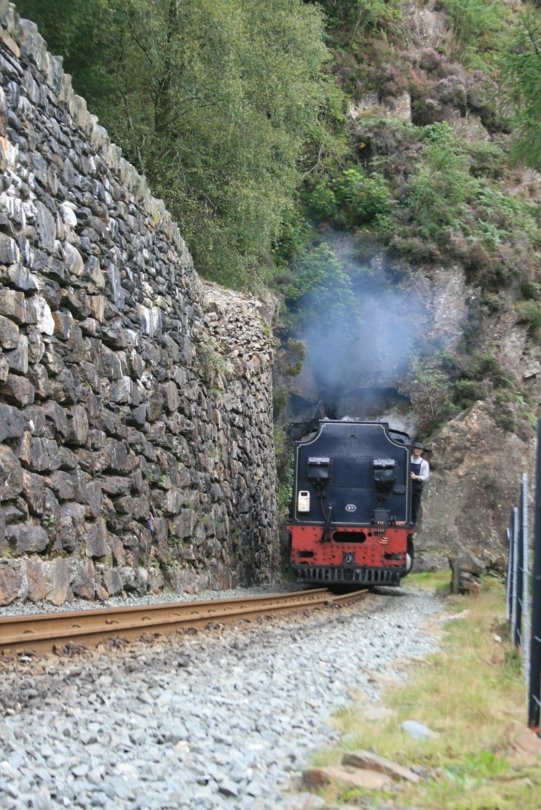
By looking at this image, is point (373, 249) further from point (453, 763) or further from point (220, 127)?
point (453, 763)

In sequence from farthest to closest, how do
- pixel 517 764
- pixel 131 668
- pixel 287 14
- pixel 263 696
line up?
pixel 287 14 < pixel 131 668 < pixel 263 696 < pixel 517 764

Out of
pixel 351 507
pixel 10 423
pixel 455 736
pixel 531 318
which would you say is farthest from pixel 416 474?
pixel 531 318

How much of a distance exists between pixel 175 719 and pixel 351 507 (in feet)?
36.4

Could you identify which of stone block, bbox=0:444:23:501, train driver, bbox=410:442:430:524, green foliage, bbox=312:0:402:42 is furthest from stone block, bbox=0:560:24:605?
green foliage, bbox=312:0:402:42

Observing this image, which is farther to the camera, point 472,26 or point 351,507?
point 472,26

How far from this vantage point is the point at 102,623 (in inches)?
293

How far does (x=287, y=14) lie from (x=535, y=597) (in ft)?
63.0

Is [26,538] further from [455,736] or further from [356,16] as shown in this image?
[356,16]

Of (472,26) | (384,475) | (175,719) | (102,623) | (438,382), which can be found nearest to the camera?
(175,719)

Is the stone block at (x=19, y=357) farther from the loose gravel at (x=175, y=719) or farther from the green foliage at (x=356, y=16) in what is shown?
the green foliage at (x=356, y=16)

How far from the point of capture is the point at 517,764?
12.6ft

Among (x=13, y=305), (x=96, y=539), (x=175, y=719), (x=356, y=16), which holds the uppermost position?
(x=356, y=16)

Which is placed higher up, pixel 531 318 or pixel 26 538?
pixel 531 318

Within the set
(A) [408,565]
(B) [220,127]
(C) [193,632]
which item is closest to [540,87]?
(B) [220,127]
